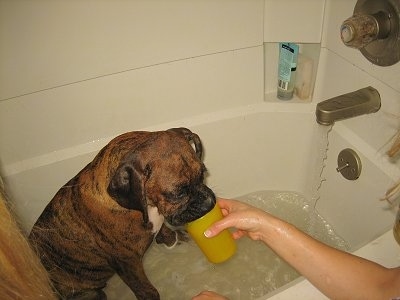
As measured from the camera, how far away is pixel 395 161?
1463 millimetres

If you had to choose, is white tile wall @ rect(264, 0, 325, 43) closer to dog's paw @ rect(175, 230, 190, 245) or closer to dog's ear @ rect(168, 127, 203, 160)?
dog's ear @ rect(168, 127, 203, 160)

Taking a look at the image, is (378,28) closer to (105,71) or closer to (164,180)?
(164,180)

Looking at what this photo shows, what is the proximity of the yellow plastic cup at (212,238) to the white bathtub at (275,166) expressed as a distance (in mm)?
663

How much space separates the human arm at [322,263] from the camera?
0.99 m

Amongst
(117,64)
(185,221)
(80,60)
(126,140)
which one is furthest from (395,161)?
(80,60)

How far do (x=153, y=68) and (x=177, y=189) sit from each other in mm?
700

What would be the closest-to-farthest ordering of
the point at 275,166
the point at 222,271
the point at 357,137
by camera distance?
the point at 357,137, the point at 222,271, the point at 275,166

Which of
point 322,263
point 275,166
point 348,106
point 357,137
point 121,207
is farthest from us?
point 275,166

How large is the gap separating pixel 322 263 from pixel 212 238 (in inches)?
14.8

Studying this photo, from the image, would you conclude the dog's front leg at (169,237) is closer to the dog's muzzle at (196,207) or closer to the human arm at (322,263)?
the dog's muzzle at (196,207)

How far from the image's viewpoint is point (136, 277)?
145 cm

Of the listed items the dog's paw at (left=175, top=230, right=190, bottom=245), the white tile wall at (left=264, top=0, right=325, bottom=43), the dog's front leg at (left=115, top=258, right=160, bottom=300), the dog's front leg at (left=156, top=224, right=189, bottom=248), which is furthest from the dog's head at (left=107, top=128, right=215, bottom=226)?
the white tile wall at (left=264, top=0, right=325, bottom=43)

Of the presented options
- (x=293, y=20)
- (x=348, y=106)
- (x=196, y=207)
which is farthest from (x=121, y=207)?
(x=293, y=20)

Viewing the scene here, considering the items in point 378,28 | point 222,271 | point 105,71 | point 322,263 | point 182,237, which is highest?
point 378,28
